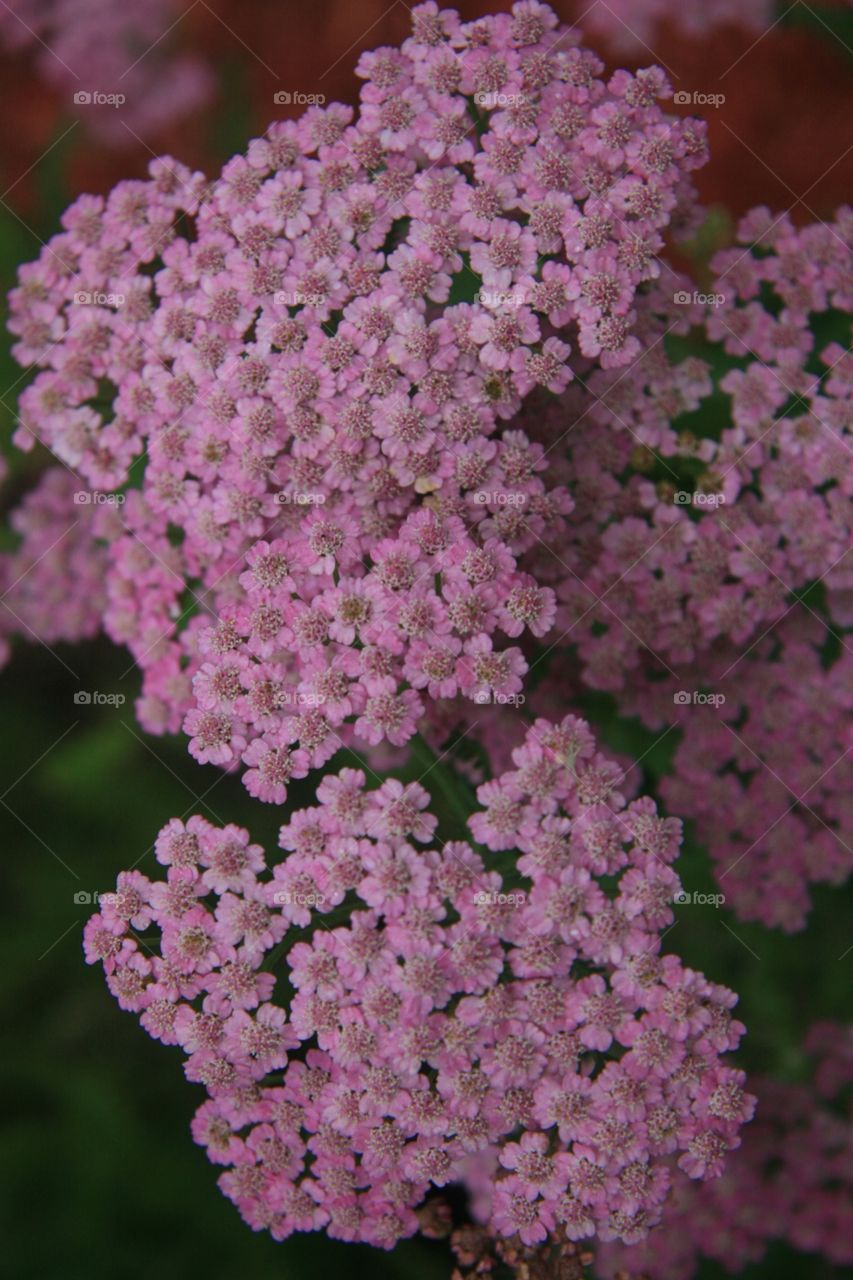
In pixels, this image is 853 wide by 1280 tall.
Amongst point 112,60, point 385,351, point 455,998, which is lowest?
point 455,998

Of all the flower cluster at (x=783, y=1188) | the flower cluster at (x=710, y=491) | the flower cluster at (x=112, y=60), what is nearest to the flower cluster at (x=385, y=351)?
the flower cluster at (x=710, y=491)

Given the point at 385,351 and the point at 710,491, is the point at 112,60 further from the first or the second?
the point at 710,491

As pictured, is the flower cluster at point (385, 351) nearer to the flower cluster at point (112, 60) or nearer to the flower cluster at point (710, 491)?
the flower cluster at point (710, 491)

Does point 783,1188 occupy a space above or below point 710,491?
below

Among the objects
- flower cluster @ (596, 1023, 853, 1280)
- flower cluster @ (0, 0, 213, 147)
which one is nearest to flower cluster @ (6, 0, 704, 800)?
flower cluster @ (0, 0, 213, 147)

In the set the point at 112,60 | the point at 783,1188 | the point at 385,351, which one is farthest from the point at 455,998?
the point at 112,60

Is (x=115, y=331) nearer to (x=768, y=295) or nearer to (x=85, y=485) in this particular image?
(x=85, y=485)
